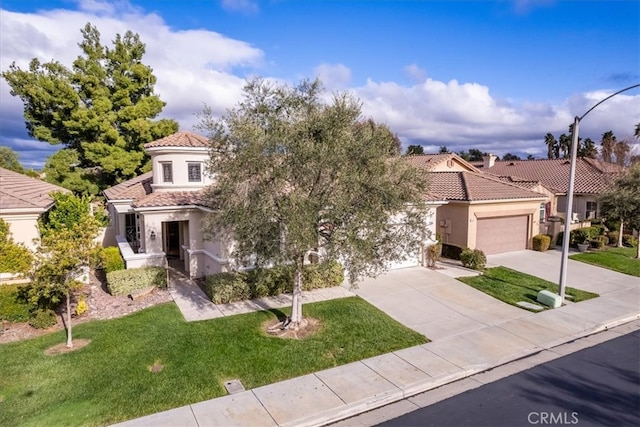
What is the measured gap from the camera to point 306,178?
9.30 meters

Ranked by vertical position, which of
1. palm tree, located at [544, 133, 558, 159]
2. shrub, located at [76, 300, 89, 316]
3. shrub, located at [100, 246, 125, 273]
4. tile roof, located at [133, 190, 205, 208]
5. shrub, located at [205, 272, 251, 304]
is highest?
palm tree, located at [544, 133, 558, 159]

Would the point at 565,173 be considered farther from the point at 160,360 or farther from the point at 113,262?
the point at 160,360

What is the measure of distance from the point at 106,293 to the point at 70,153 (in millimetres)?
17868

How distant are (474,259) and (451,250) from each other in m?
2.49

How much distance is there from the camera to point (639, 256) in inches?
830

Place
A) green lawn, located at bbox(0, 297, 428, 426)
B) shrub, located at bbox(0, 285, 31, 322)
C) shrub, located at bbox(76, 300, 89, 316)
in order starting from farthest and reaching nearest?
shrub, located at bbox(76, 300, 89, 316)
shrub, located at bbox(0, 285, 31, 322)
green lawn, located at bbox(0, 297, 428, 426)

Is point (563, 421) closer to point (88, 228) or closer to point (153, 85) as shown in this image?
point (88, 228)

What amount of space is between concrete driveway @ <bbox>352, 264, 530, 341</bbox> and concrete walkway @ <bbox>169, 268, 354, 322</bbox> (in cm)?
142

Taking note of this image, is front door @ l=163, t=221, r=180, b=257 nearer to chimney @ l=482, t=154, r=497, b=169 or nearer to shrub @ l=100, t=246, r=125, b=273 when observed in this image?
shrub @ l=100, t=246, r=125, b=273

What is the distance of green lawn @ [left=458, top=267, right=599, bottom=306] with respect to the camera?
14.5 meters

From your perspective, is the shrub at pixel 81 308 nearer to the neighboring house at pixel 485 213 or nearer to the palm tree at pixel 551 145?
the neighboring house at pixel 485 213

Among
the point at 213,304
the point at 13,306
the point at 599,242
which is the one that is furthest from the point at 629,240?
the point at 13,306

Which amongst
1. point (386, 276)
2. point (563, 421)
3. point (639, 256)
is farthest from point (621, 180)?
point (563, 421)

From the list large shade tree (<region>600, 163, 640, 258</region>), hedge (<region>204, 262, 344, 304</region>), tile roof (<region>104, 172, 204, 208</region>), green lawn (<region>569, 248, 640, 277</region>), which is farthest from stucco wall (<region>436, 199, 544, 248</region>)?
tile roof (<region>104, 172, 204, 208</region>)
